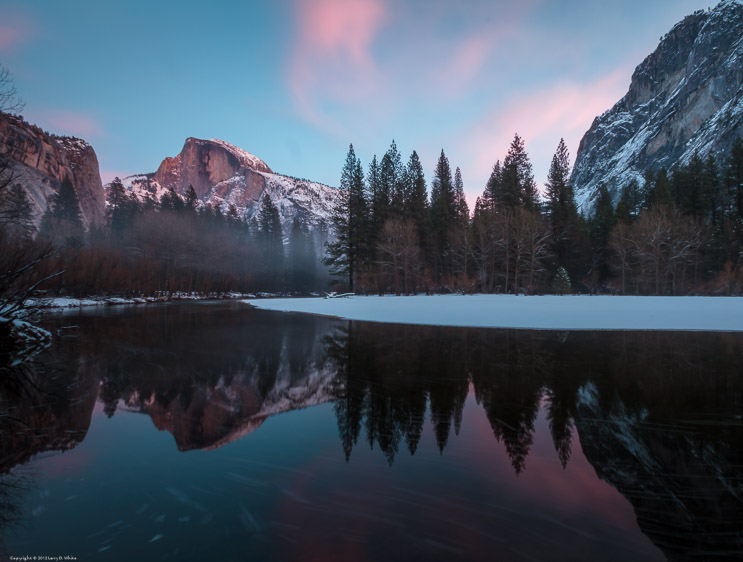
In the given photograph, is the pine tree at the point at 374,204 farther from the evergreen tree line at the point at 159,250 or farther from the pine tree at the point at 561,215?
the evergreen tree line at the point at 159,250

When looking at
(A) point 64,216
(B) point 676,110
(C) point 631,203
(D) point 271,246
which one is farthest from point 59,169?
(B) point 676,110

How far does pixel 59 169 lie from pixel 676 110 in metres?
200

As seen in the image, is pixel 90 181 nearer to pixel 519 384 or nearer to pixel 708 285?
pixel 519 384

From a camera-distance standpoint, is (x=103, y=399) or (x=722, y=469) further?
(x=103, y=399)

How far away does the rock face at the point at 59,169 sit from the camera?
76.5 m

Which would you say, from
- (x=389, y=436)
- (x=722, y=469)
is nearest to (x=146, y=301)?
(x=389, y=436)

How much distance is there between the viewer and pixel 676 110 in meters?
112

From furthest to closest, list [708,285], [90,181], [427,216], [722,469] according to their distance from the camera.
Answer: [90,181] → [427,216] → [708,285] → [722,469]

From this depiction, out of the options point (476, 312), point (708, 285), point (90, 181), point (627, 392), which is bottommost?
point (627, 392)

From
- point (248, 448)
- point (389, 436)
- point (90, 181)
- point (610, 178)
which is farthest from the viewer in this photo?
point (610, 178)

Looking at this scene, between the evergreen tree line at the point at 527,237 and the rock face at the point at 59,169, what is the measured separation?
69.9 metres

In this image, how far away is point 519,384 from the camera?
20.7ft

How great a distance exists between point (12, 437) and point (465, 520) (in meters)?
5.39

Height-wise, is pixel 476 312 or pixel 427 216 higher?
pixel 427 216
